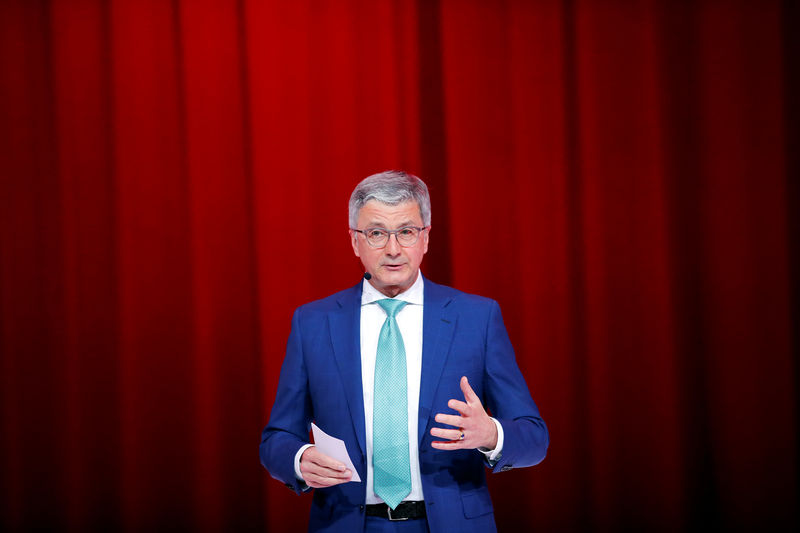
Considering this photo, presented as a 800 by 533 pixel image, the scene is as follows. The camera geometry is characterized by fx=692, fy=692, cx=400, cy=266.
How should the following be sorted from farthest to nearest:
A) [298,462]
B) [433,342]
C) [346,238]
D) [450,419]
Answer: [346,238], [433,342], [298,462], [450,419]

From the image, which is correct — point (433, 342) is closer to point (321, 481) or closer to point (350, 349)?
point (350, 349)

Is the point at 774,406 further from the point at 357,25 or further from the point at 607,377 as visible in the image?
the point at 357,25

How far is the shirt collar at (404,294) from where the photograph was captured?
1.76m

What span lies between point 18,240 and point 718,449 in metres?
3.35

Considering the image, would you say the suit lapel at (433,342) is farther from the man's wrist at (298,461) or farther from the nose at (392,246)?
the man's wrist at (298,461)

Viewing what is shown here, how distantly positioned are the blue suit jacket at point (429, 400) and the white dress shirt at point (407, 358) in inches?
0.8

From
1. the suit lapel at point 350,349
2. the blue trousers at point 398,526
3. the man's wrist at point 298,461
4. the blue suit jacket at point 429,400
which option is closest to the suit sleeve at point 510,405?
the blue suit jacket at point 429,400

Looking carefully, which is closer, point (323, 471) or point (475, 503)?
point (323, 471)

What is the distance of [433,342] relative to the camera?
1676 millimetres

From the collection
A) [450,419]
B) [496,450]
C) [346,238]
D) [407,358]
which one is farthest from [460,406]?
[346,238]

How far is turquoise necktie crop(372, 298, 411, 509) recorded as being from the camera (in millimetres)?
1592

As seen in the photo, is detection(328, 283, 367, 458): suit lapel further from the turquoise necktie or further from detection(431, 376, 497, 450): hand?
detection(431, 376, 497, 450): hand

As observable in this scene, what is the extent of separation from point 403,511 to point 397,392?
0.27 m

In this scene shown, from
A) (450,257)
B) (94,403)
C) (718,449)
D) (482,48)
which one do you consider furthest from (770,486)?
(94,403)
